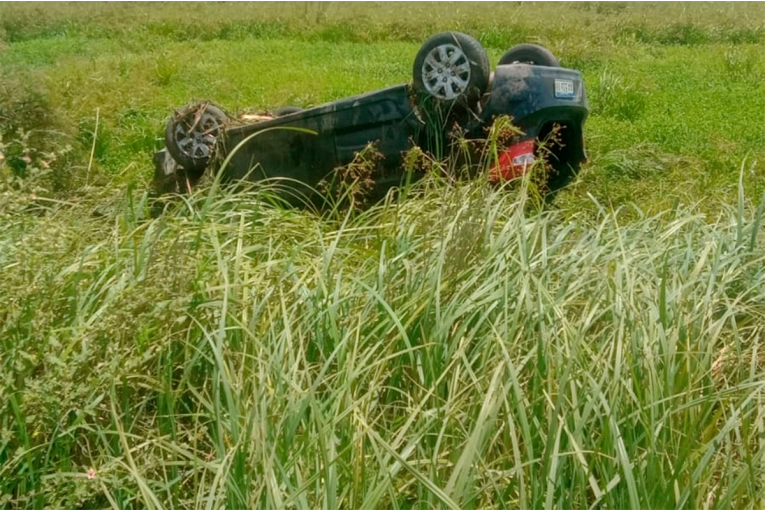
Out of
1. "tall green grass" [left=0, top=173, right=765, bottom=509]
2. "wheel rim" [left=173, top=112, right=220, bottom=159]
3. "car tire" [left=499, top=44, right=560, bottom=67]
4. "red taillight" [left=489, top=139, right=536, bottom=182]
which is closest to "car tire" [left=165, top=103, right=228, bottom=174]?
"wheel rim" [left=173, top=112, right=220, bottom=159]

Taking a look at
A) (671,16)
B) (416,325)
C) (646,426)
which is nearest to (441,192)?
(416,325)

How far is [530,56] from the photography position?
21.5 feet

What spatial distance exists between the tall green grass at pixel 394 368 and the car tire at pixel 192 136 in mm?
2863

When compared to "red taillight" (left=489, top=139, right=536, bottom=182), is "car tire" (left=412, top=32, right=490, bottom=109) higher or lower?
higher

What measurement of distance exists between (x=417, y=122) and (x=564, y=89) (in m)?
0.84

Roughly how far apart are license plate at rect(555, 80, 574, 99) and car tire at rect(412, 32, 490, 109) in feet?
1.31

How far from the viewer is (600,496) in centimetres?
255

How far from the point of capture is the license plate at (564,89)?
5637 mm

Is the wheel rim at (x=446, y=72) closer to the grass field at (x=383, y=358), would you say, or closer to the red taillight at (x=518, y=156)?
the red taillight at (x=518, y=156)

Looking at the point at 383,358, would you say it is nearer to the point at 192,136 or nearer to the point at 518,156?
the point at 518,156

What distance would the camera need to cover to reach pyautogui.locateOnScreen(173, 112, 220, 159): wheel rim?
6711 millimetres

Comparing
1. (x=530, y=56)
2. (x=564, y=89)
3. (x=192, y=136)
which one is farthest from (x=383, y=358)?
(x=192, y=136)

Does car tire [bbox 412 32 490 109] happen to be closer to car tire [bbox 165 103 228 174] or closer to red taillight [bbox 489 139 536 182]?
red taillight [bbox 489 139 536 182]

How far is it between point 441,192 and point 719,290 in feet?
4.21
